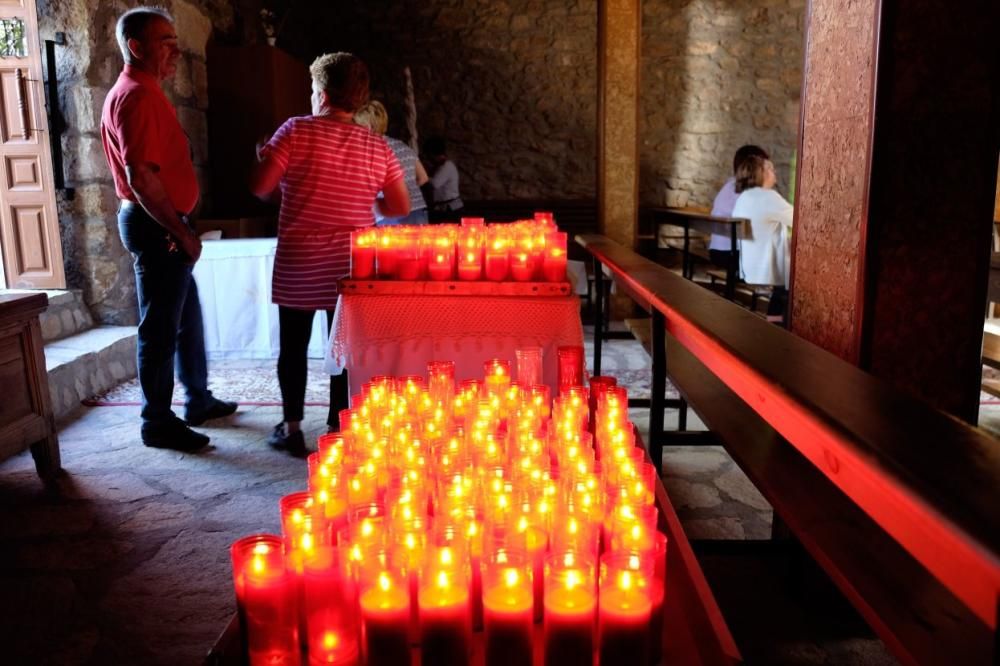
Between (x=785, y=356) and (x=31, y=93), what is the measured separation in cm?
462

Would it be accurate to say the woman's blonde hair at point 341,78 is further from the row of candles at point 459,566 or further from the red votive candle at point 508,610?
the red votive candle at point 508,610

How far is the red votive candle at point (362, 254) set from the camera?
8.57 ft

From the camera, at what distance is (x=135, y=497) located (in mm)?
2818

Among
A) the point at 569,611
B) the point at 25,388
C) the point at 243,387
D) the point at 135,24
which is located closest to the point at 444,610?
the point at 569,611

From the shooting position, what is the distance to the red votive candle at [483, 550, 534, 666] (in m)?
1.07

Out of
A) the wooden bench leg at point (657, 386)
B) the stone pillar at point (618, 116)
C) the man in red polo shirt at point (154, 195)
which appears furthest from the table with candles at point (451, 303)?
the stone pillar at point (618, 116)

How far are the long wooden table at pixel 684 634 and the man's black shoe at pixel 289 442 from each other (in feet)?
6.76

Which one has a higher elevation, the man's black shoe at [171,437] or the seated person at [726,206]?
the seated person at [726,206]

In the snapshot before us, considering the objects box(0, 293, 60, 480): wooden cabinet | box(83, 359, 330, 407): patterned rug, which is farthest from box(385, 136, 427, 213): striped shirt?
box(0, 293, 60, 480): wooden cabinet

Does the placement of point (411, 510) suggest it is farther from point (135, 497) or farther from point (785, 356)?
point (135, 497)

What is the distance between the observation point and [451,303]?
2588 mm

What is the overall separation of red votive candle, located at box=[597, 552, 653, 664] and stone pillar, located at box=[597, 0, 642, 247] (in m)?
5.54

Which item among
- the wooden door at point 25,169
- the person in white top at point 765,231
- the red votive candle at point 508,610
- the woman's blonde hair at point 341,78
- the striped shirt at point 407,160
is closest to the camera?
the red votive candle at point 508,610

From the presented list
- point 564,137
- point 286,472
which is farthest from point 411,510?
point 564,137
